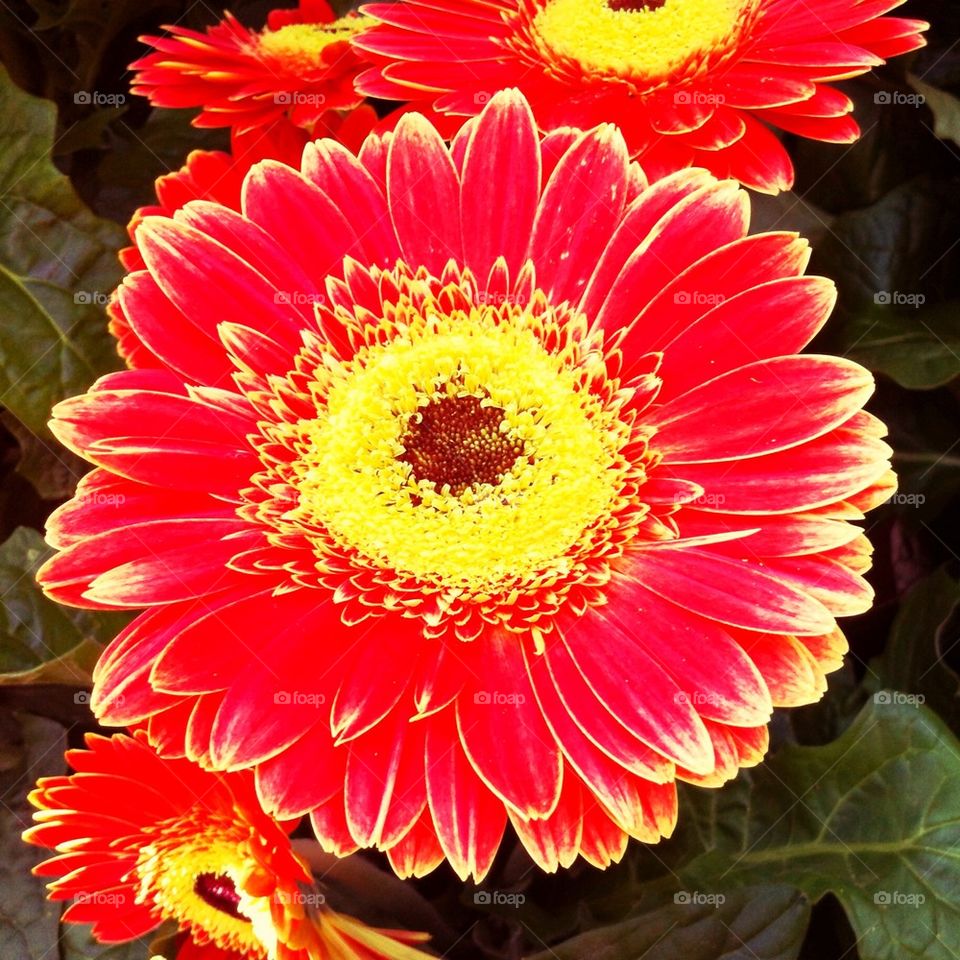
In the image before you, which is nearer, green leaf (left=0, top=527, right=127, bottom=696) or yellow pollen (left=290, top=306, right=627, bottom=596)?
yellow pollen (left=290, top=306, right=627, bottom=596)

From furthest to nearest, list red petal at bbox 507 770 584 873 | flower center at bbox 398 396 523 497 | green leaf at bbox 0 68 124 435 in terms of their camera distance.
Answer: green leaf at bbox 0 68 124 435 < flower center at bbox 398 396 523 497 < red petal at bbox 507 770 584 873

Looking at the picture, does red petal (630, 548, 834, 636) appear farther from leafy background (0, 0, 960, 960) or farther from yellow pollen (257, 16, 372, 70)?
yellow pollen (257, 16, 372, 70)

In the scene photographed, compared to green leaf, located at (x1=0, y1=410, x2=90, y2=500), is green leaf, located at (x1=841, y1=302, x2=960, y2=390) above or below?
below

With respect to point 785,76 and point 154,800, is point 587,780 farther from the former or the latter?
point 785,76

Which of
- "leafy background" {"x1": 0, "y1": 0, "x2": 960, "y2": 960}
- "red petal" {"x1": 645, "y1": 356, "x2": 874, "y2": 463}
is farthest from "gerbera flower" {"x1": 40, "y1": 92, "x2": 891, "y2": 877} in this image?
"leafy background" {"x1": 0, "y1": 0, "x2": 960, "y2": 960}

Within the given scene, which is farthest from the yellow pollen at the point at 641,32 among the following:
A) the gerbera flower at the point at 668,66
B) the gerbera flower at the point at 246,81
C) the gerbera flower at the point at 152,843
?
the gerbera flower at the point at 152,843

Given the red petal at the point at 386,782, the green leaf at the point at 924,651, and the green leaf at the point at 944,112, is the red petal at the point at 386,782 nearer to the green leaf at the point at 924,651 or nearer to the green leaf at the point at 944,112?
the green leaf at the point at 924,651

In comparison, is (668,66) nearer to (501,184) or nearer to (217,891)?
(501,184)
